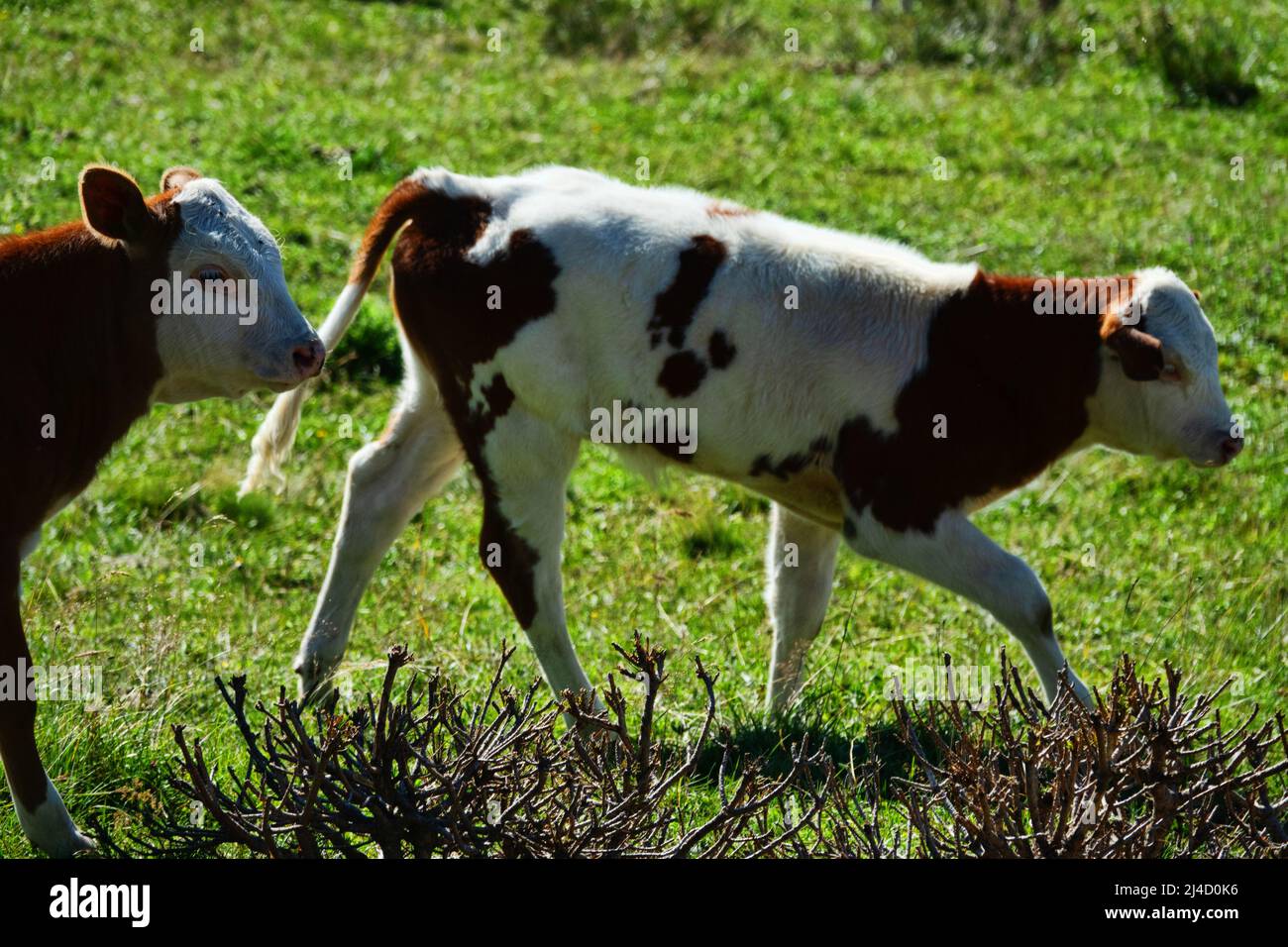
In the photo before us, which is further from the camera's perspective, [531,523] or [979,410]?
[531,523]

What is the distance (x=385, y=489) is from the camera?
6855 millimetres

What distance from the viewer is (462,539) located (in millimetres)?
8398

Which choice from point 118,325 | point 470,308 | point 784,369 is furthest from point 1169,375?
point 118,325

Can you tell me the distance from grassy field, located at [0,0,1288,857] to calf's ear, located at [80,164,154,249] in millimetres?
1562

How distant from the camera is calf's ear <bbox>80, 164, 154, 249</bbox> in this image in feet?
15.7

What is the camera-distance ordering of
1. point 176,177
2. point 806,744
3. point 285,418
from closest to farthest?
point 176,177 → point 806,744 → point 285,418

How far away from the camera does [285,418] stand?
6766mm

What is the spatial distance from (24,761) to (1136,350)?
166 inches

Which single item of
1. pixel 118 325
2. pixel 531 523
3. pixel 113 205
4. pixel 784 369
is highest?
pixel 113 205

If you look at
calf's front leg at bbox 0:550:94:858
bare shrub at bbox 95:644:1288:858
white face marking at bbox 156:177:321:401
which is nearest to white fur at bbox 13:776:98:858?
calf's front leg at bbox 0:550:94:858

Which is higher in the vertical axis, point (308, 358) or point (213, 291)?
point (213, 291)

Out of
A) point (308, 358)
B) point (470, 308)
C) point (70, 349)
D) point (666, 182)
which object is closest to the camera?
point (70, 349)

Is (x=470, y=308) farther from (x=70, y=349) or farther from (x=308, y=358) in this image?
(x=70, y=349)
